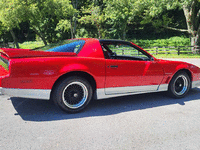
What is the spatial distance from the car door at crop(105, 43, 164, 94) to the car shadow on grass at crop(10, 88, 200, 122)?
0.35m

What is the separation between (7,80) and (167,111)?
9.79 ft

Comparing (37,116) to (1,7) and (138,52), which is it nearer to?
(138,52)

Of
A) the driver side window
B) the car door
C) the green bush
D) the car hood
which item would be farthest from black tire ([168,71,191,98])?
the green bush

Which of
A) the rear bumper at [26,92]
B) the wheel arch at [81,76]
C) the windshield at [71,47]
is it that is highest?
the windshield at [71,47]

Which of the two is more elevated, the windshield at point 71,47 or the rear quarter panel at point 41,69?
the windshield at point 71,47

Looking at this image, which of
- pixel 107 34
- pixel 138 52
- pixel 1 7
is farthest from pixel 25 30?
pixel 138 52

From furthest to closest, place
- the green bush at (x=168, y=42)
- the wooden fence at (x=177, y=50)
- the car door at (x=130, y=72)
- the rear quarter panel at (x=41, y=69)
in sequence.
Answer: the green bush at (x=168, y=42)
the wooden fence at (x=177, y=50)
the car door at (x=130, y=72)
the rear quarter panel at (x=41, y=69)

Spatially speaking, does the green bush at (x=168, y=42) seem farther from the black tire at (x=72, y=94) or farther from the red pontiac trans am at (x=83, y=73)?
the black tire at (x=72, y=94)

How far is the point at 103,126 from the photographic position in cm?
312

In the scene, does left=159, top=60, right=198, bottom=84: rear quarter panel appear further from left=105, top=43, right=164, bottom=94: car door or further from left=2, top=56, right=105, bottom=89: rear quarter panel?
left=2, top=56, right=105, bottom=89: rear quarter panel

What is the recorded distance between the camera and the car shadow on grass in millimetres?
3483

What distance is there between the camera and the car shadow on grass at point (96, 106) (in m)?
3.48

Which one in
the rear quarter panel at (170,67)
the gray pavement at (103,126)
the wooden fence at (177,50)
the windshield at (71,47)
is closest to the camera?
the gray pavement at (103,126)

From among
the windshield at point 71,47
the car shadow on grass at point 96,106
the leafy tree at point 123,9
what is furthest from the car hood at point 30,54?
the leafy tree at point 123,9
